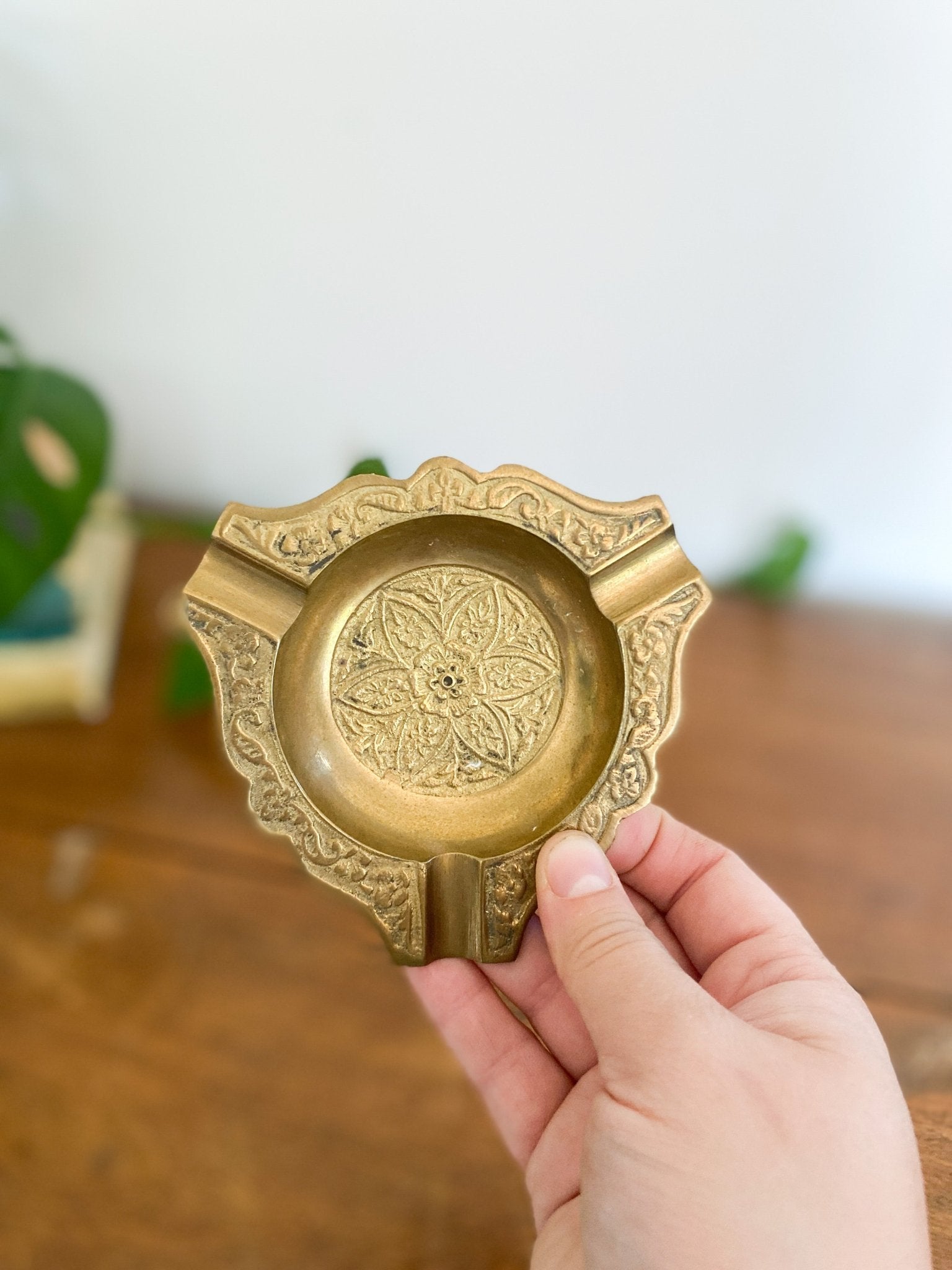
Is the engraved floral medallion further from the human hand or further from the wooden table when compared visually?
the wooden table

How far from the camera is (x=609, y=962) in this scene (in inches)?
31.1

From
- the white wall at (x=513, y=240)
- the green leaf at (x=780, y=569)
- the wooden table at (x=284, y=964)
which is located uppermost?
the white wall at (x=513, y=240)

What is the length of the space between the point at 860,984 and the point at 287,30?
1.48 meters

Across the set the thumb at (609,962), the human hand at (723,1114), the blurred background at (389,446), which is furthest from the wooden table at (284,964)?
the thumb at (609,962)

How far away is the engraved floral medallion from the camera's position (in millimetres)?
916

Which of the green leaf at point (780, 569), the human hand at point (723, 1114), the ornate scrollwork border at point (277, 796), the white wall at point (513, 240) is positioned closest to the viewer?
the human hand at point (723, 1114)

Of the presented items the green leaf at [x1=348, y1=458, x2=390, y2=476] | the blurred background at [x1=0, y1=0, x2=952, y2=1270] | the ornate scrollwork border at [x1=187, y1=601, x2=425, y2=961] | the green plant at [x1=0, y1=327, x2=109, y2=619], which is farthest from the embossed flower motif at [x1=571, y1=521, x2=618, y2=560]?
the green plant at [x1=0, y1=327, x2=109, y2=619]

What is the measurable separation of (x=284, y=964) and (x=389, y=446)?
815mm

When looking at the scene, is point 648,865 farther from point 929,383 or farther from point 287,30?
point 287,30

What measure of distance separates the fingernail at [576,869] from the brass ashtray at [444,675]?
0.11 feet

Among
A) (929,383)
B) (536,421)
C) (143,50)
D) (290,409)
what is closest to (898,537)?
(929,383)

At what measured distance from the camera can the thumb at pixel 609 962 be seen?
75 centimetres

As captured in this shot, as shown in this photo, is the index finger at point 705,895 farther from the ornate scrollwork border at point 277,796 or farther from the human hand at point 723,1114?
the ornate scrollwork border at point 277,796

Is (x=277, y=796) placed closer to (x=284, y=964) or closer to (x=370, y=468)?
(x=370, y=468)
